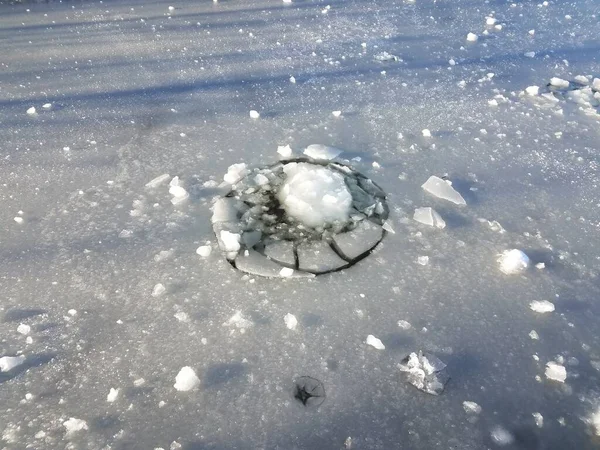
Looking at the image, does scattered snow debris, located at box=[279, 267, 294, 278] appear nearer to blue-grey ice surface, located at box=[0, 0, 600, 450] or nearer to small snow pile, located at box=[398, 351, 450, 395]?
blue-grey ice surface, located at box=[0, 0, 600, 450]

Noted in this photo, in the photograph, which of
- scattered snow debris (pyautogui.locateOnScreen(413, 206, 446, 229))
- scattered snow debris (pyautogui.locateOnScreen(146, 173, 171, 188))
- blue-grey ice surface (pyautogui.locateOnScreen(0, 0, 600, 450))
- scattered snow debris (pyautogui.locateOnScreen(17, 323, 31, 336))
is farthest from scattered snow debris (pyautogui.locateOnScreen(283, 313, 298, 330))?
scattered snow debris (pyautogui.locateOnScreen(146, 173, 171, 188))

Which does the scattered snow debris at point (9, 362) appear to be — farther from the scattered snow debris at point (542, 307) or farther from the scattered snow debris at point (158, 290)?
the scattered snow debris at point (542, 307)

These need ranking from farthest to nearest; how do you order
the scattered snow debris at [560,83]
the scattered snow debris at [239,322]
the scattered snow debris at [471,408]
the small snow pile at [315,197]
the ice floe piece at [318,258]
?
the scattered snow debris at [560,83]
the small snow pile at [315,197]
the ice floe piece at [318,258]
the scattered snow debris at [239,322]
the scattered snow debris at [471,408]

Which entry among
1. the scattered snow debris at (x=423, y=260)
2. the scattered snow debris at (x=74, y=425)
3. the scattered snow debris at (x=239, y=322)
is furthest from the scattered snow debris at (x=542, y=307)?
the scattered snow debris at (x=74, y=425)

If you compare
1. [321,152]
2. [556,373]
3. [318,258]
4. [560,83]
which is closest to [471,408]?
[556,373]

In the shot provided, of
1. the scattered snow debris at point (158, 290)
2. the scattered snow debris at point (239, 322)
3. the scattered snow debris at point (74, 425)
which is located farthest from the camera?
the scattered snow debris at point (158, 290)

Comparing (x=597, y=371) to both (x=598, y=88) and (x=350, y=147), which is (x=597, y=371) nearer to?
(x=350, y=147)

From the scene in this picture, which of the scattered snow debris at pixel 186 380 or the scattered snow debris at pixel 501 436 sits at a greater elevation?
the scattered snow debris at pixel 186 380

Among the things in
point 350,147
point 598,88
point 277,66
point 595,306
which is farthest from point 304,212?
point 598,88
